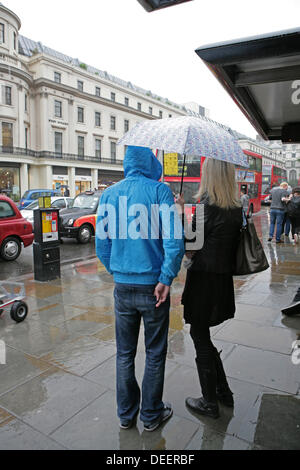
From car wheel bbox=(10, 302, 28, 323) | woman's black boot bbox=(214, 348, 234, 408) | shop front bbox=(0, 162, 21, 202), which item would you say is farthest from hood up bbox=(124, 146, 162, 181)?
shop front bbox=(0, 162, 21, 202)

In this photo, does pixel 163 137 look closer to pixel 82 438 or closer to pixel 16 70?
pixel 82 438

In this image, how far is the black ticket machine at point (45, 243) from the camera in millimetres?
6555

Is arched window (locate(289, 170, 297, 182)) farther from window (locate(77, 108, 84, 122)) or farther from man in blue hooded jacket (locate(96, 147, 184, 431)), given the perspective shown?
man in blue hooded jacket (locate(96, 147, 184, 431))

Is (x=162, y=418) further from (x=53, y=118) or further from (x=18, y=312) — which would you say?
(x=53, y=118)

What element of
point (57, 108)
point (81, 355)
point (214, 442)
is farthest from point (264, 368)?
point (57, 108)

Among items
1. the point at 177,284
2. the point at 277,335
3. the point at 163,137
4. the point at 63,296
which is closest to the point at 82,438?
the point at 163,137

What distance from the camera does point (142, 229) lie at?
2258mm

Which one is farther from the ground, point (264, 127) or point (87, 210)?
point (264, 127)

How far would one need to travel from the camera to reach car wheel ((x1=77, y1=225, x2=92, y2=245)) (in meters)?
12.0

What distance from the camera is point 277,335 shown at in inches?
156

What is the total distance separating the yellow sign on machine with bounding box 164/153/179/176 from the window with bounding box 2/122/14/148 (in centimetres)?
3016

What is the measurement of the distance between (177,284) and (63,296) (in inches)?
83.2

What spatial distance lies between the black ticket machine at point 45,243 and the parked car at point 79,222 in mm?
5036

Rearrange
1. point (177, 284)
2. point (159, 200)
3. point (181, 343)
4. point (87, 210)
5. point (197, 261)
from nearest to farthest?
point (159, 200)
point (197, 261)
point (181, 343)
point (177, 284)
point (87, 210)
